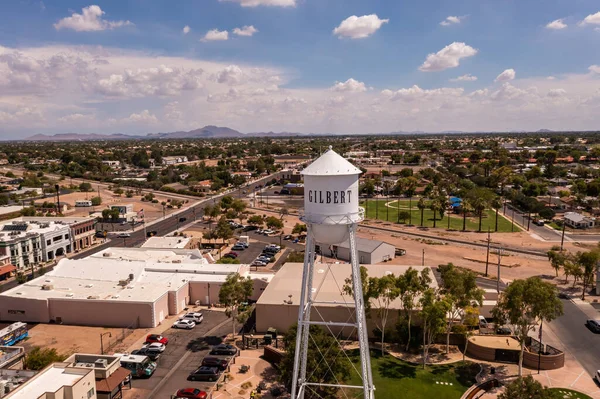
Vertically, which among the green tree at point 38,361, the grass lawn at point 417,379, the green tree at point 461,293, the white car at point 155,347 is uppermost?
the green tree at point 461,293

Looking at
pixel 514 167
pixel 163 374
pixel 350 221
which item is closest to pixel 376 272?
pixel 163 374

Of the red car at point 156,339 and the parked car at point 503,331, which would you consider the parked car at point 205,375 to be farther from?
the parked car at point 503,331

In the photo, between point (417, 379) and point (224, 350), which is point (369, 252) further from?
point (224, 350)

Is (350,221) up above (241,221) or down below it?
above

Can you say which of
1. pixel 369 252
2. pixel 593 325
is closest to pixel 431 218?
pixel 369 252

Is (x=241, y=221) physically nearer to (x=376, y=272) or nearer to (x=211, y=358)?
(x=376, y=272)

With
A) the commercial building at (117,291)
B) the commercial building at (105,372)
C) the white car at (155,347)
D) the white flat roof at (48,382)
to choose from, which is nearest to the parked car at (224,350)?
the white car at (155,347)

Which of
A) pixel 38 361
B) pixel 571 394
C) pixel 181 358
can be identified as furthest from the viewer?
pixel 181 358
